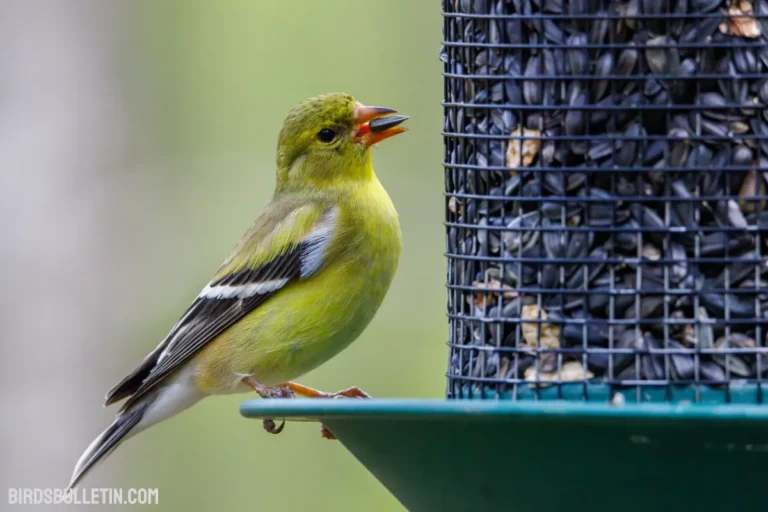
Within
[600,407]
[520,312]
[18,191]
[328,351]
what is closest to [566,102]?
[520,312]

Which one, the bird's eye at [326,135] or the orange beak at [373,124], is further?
the bird's eye at [326,135]

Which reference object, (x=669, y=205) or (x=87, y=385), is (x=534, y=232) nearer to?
(x=669, y=205)

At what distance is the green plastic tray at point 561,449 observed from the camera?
2.82 meters

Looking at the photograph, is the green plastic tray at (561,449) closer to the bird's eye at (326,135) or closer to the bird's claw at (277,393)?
the bird's claw at (277,393)

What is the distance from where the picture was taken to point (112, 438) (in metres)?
6.00

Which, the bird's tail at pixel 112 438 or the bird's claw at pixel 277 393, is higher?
the bird's claw at pixel 277 393

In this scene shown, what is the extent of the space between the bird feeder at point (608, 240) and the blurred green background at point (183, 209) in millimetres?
A: 5753

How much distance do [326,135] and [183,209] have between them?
4.45 metres

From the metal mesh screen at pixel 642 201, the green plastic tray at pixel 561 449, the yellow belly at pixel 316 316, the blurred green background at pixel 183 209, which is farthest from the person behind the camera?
the blurred green background at pixel 183 209

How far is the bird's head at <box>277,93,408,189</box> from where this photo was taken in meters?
5.80

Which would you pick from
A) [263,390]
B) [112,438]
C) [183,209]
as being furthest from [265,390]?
[183,209]

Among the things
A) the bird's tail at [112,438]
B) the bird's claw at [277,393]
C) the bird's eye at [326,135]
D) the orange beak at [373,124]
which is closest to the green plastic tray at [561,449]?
the bird's claw at [277,393]

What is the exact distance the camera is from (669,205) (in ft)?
11.8

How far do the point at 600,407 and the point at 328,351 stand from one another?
2.72 metres
